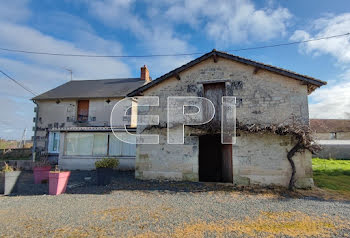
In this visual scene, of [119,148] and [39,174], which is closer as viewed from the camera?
[39,174]

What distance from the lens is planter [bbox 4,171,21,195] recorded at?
21.4 ft

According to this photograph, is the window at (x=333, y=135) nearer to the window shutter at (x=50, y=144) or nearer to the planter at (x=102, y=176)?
the planter at (x=102, y=176)

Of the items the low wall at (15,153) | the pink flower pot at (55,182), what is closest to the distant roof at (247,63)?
the pink flower pot at (55,182)

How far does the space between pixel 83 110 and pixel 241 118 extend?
42.1ft

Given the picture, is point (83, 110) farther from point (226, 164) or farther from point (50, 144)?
point (226, 164)

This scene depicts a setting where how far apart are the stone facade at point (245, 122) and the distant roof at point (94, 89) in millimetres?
7813

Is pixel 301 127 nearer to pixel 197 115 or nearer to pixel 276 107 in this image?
pixel 276 107

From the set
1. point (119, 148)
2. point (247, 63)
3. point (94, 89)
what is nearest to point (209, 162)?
point (247, 63)

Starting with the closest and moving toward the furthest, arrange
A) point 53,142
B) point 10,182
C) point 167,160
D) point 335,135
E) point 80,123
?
point 10,182 < point 167,160 < point 53,142 < point 80,123 < point 335,135

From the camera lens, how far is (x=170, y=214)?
4484 millimetres

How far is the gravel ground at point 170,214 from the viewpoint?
3609mm

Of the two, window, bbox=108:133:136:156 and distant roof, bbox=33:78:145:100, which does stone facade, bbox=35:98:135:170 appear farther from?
window, bbox=108:133:136:156

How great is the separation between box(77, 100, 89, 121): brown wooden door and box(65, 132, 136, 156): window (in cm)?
402

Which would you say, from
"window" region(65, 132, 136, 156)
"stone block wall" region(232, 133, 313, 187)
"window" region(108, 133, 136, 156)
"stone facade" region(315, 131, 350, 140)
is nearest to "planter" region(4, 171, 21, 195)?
"window" region(65, 132, 136, 156)
